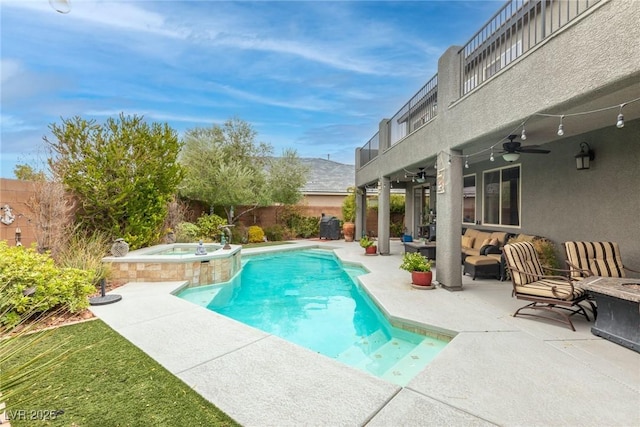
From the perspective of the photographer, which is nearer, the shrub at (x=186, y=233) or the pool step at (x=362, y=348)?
the pool step at (x=362, y=348)

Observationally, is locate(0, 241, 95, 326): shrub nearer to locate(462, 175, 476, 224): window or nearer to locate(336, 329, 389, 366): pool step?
locate(336, 329, 389, 366): pool step

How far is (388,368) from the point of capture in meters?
4.34

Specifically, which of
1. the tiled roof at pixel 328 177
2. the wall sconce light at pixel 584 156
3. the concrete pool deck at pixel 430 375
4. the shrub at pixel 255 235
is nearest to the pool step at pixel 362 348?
the concrete pool deck at pixel 430 375

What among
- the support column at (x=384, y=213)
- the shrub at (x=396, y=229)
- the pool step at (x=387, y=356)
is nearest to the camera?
the pool step at (x=387, y=356)

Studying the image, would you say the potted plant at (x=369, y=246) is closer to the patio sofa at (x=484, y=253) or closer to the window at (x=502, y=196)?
the patio sofa at (x=484, y=253)

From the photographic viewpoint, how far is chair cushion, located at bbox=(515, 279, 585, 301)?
16.6 ft

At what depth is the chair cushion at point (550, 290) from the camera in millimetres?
5062

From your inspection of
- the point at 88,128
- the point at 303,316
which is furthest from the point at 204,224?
the point at 303,316

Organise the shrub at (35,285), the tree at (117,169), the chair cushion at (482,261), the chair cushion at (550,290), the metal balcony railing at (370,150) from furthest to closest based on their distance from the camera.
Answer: the metal balcony railing at (370,150) < the tree at (117,169) < the chair cushion at (482,261) < the chair cushion at (550,290) < the shrub at (35,285)

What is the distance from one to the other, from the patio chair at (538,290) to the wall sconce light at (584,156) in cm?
261

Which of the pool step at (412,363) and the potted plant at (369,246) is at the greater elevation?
the potted plant at (369,246)

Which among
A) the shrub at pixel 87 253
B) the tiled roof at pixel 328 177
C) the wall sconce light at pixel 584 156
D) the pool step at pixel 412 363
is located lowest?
the pool step at pixel 412 363

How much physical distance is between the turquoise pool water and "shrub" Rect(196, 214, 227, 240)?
183 inches

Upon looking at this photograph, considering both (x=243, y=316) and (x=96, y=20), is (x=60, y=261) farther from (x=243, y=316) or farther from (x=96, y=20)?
(x=96, y=20)
